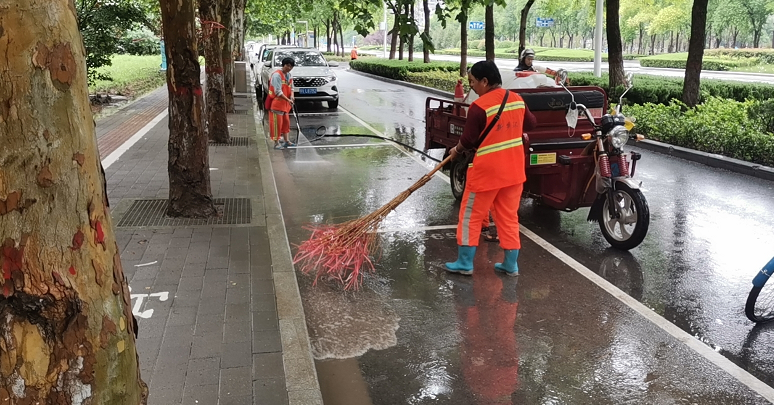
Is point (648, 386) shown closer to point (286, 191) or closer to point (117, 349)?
point (117, 349)

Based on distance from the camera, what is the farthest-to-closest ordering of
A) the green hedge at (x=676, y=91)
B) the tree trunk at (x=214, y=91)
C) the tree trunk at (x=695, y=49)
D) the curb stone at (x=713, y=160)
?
the green hedge at (x=676, y=91)
the tree trunk at (x=695, y=49)
the tree trunk at (x=214, y=91)
the curb stone at (x=713, y=160)

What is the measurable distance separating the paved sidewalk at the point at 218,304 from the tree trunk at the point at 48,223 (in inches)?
69.1

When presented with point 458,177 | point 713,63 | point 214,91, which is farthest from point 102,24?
point 713,63

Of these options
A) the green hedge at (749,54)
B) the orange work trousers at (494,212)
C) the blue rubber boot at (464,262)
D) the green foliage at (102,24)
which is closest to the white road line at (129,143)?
the green foliage at (102,24)

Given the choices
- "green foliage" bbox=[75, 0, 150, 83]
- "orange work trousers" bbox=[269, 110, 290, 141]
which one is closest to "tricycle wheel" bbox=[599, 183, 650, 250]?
"orange work trousers" bbox=[269, 110, 290, 141]

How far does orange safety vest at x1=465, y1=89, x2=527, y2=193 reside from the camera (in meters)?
5.27

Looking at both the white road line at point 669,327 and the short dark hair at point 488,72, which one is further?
the short dark hair at point 488,72

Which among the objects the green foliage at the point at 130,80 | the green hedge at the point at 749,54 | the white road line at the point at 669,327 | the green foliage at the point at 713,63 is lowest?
the white road line at the point at 669,327

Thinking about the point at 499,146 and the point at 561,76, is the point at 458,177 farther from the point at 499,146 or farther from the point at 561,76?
the point at 499,146

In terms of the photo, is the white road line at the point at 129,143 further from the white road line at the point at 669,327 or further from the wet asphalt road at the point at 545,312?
the white road line at the point at 669,327

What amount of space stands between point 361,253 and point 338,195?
3058 mm

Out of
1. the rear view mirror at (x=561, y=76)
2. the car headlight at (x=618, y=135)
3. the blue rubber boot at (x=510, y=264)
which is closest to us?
the blue rubber boot at (x=510, y=264)

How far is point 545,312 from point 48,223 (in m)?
3.91

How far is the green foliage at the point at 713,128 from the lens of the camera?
9.99 metres
